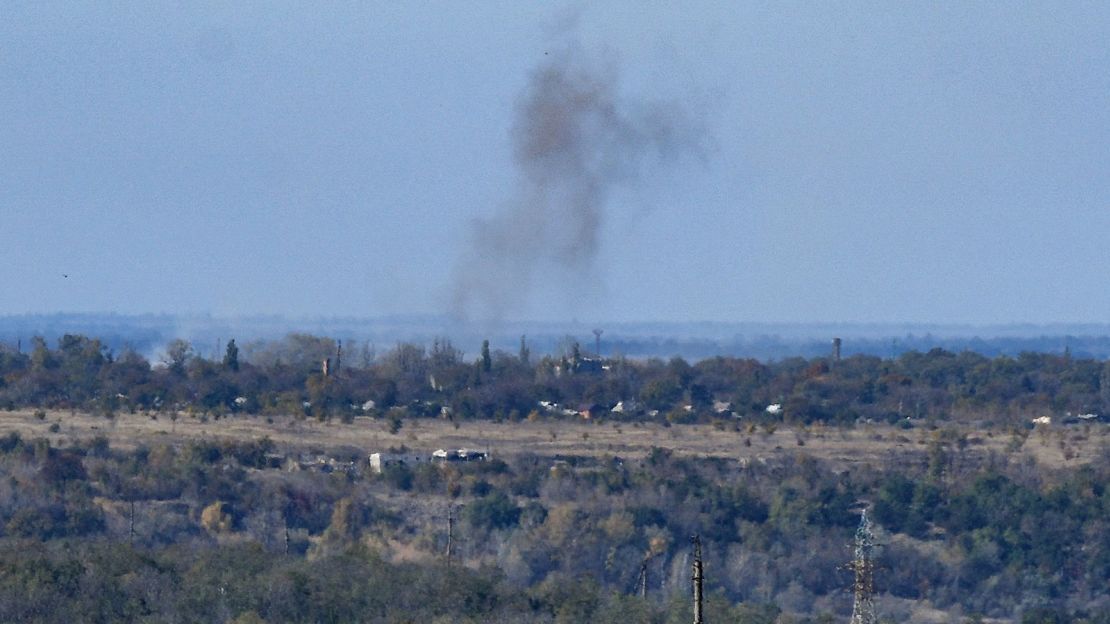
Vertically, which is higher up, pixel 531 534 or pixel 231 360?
pixel 231 360

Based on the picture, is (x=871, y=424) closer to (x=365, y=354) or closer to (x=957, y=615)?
(x=957, y=615)

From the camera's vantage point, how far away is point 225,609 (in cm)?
3406

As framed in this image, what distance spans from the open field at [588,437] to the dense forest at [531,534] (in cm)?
72

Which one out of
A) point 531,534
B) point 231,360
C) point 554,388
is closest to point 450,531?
point 531,534

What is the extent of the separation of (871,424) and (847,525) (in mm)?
19030

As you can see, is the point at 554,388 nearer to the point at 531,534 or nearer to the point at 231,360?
the point at 231,360

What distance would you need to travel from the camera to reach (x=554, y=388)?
2982 inches

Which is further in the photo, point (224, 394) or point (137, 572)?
point (224, 394)

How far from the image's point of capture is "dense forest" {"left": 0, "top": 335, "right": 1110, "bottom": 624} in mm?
35562

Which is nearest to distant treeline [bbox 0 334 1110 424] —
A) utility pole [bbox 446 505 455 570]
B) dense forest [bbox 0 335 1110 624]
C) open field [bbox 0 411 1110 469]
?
open field [bbox 0 411 1110 469]


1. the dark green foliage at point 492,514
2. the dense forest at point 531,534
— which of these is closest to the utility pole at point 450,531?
the dense forest at point 531,534

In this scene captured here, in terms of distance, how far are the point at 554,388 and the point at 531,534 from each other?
2667 cm

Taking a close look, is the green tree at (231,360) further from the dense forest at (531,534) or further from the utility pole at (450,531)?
the utility pole at (450,531)

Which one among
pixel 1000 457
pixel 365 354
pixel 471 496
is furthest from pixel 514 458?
pixel 365 354
